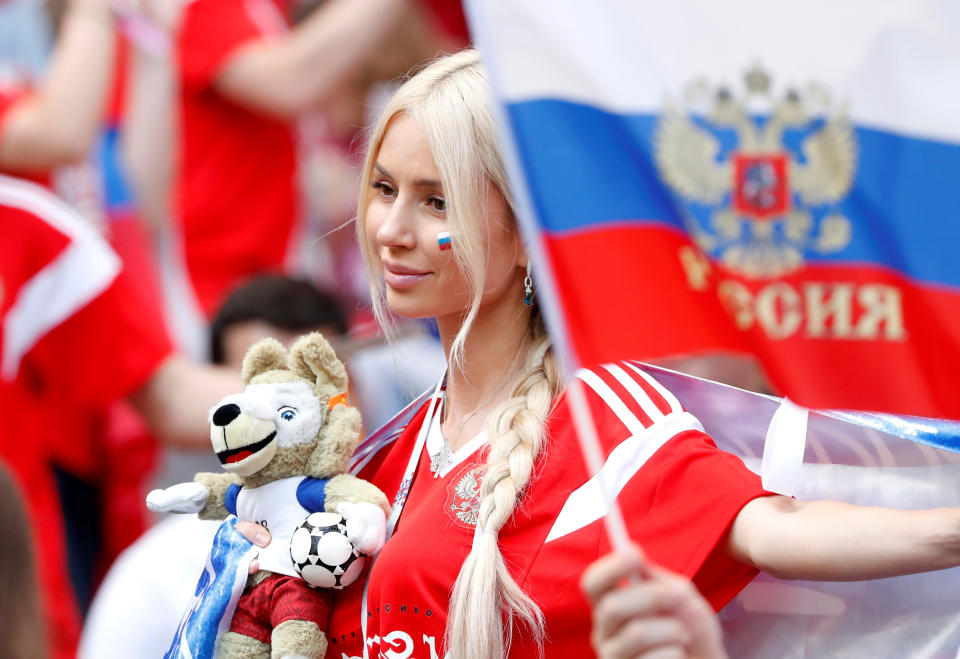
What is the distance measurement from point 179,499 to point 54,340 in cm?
162

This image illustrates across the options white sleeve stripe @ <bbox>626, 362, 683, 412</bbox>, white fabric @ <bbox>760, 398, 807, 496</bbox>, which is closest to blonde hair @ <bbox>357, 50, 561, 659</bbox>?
white sleeve stripe @ <bbox>626, 362, 683, 412</bbox>

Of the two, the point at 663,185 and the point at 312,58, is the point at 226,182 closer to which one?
the point at 312,58

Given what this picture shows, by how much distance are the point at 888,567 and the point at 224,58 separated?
3.19m

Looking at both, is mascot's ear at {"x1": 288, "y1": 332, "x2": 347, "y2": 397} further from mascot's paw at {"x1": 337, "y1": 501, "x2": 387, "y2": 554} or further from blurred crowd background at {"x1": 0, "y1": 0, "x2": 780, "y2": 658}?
blurred crowd background at {"x1": 0, "y1": 0, "x2": 780, "y2": 658}

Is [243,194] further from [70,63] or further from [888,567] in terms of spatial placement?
[888,567]

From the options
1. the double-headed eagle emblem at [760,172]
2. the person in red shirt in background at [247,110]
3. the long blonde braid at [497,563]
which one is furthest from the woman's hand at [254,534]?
the person in red shirt in background at [247,110]

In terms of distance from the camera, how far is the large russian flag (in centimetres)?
175

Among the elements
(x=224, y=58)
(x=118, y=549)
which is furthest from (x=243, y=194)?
(x=118, y=549)

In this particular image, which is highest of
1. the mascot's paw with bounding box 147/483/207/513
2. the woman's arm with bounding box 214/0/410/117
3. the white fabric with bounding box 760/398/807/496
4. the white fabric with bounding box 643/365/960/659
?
the woman's arm with bounding box 214/0/410/117

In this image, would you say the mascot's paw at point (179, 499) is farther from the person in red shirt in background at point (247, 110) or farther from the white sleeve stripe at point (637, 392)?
the person in red shirt in background at point (247, 110)

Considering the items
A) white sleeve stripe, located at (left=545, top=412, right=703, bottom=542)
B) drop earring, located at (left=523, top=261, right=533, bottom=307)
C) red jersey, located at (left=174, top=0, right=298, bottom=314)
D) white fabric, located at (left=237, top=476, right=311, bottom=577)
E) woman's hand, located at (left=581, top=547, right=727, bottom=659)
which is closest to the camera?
woman's hand, located at (left=581, top=547, right=727, bottom=659)

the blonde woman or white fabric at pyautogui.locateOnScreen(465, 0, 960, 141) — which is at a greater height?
white fabric at pyautogui.locateOnScreen(465, 0, 960, 141)

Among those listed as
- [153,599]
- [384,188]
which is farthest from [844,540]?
[153,599]

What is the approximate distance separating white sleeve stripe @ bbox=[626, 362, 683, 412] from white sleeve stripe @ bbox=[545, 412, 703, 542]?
46 millimetres
